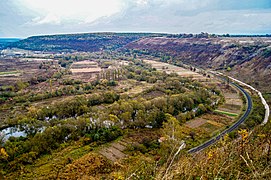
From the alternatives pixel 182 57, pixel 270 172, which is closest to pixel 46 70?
pixel 182 57

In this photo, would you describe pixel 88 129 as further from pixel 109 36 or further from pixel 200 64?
pixel 109 36

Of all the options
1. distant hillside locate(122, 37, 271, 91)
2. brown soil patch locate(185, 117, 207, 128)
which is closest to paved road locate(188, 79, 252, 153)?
brown soil patch locate(185, 117, 207, 128)

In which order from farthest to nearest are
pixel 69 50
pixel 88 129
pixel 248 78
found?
pixel 69 50, pixel 248 78, pixel 88 129

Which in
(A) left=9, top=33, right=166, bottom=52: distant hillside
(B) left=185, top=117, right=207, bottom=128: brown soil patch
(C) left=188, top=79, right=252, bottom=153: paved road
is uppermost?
(A) left=9, top=33, right=166, bottom=52: distant hillside

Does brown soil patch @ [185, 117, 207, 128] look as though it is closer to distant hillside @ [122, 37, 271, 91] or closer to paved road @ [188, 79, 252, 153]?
paved road @ [188, 79, 252, 153]

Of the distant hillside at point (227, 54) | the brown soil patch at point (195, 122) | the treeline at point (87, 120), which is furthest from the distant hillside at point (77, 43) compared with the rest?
the brown soil patch at point (195, 122)

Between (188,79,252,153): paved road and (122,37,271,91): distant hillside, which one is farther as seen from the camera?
(122,37,271,91): distant hillside
